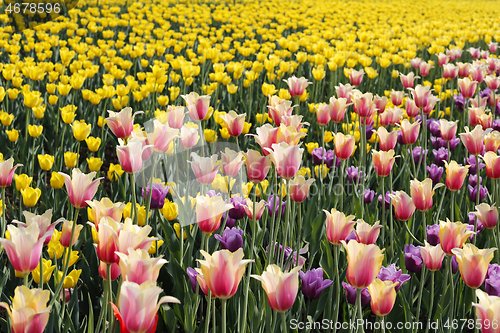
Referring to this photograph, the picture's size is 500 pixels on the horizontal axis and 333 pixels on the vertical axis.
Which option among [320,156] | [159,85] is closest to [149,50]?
[159,85]

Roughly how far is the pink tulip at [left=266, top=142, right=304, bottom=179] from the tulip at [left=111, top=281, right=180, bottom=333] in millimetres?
729

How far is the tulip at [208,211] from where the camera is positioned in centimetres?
140

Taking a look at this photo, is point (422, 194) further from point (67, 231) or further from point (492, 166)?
point (67, 231)

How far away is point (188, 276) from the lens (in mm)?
1741

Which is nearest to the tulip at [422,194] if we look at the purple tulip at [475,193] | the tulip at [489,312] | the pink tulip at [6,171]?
the tulip at [489,312]

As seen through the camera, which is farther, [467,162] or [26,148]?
[26,148]

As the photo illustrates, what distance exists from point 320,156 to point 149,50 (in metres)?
3.10

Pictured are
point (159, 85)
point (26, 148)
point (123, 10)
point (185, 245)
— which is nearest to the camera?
point (185, 245)

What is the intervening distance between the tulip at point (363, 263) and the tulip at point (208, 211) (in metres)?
0.40

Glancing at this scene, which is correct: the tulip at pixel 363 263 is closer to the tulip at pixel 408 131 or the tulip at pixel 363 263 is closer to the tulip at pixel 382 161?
the tulip at pixel 382 161

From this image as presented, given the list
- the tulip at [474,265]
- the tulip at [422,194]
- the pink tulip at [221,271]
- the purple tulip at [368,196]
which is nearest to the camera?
the pink tulip at [221,271]

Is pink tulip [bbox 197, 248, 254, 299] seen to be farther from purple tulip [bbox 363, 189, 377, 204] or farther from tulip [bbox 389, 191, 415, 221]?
purple tulip [bbox 363, 189, 377, 204]

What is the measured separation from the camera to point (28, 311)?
0.94m

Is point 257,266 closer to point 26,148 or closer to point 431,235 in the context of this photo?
point 431,235
